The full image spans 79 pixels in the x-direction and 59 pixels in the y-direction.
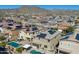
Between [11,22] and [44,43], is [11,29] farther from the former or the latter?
[44,43]

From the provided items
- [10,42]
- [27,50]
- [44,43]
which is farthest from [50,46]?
[10,42]

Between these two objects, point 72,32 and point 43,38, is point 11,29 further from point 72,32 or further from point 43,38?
point 72,32

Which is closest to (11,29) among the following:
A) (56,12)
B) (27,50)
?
(27,50)

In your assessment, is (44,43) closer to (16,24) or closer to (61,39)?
(61,39)

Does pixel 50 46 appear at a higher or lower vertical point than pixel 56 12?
lower

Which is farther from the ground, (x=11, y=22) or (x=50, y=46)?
(x=11, y=22)

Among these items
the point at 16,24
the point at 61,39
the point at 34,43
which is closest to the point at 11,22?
the point at 16,24
